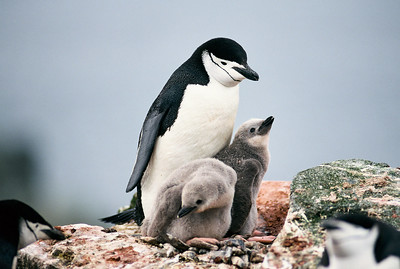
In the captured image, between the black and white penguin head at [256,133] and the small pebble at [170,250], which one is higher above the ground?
the black and white penguin head at [256,133]

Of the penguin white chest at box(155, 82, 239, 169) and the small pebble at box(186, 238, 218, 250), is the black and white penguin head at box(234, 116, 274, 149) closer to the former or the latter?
the penguin white chest at box(155, 82, 239, 169)

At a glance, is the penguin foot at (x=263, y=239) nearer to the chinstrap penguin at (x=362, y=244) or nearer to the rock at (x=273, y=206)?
the rock at (x=273, y=206)

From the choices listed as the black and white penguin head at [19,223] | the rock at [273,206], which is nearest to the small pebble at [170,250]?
the black and white penguin head at [19,223]

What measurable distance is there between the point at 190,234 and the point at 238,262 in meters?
0.50

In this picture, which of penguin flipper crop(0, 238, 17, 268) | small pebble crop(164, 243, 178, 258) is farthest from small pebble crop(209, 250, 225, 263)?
penguin flipper crop(0, 238, 17, 268)

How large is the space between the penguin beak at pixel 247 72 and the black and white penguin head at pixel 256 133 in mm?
369

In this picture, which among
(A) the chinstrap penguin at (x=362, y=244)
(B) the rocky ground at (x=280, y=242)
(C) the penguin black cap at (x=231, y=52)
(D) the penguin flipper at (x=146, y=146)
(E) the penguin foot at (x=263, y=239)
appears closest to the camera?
(A) the chinstrap penguin at (x=362, y=244)

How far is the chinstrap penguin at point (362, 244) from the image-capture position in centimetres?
249

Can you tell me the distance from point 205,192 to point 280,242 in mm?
595

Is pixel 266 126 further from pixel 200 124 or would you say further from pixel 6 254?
pixel 6 254

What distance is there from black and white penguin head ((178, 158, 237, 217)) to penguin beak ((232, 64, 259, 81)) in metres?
1.08

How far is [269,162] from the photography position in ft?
15.2

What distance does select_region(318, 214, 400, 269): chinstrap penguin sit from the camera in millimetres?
2486

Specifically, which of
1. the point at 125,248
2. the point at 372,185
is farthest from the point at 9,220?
the point at 372,185
